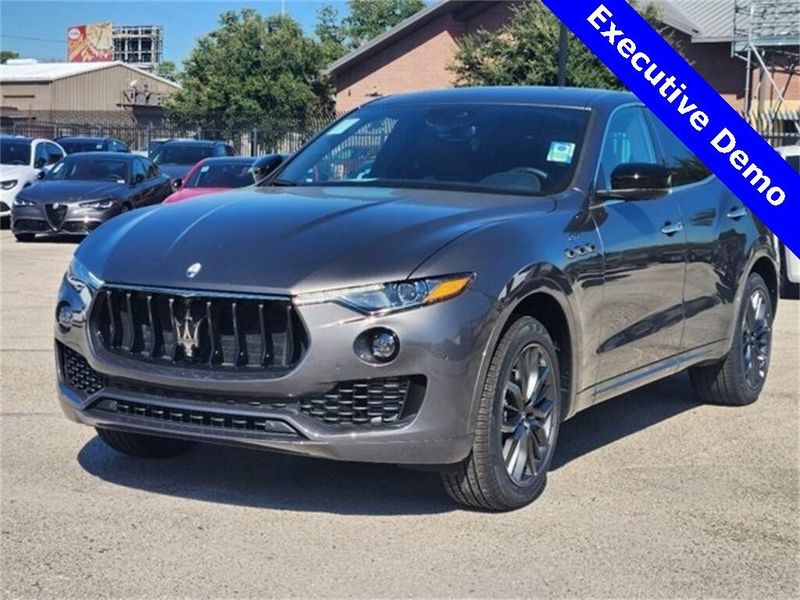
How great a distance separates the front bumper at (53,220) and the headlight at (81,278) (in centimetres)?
1313

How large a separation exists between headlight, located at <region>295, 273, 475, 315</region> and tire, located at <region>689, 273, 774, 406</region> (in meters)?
3.21

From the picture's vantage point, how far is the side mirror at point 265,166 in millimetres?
6334

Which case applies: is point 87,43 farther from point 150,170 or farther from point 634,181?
point 634,181

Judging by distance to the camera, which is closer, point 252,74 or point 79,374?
point 79,374

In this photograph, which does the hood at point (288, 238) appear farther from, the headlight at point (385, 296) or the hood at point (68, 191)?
the hood at point (68, 191)

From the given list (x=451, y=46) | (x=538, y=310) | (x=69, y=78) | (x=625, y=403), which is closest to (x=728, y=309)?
(x=625, y=403)

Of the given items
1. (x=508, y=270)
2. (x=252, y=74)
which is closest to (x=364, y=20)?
(x=252, y=74)

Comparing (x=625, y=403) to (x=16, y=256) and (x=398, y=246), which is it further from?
(x=16, y=256)

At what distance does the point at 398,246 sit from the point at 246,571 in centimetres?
133

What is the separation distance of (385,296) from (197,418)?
88cm

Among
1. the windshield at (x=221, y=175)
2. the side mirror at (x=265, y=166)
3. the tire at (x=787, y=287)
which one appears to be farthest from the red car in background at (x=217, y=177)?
the side mirror at (x=265, y=166)

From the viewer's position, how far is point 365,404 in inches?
171

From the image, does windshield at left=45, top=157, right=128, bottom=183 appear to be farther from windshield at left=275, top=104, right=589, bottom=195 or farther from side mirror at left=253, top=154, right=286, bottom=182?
windshield at left=275, top=104, right=589, bottom=195

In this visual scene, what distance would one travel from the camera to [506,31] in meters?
34.4
